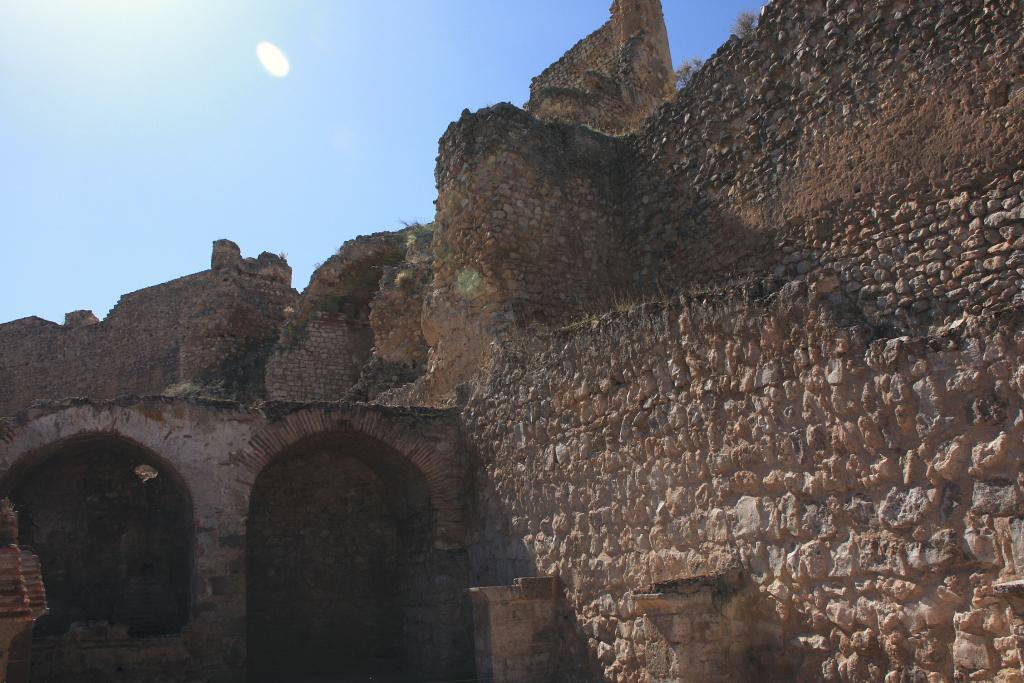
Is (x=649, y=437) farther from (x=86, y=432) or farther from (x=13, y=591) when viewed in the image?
(x=86, y=432)

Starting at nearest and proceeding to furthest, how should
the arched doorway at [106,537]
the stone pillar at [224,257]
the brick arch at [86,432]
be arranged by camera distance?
the brick arch at [86,432]
the arched doorway at [106,537]
the stone pillar at [224,257]

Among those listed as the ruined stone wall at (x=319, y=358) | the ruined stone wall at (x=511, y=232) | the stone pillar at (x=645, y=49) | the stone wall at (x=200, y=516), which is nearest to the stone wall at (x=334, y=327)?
the ruined stone wall at (x=319, y=358)

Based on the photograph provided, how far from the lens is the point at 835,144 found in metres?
9.37

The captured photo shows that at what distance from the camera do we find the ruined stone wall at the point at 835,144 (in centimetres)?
805

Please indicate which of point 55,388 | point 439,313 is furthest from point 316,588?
point 55,388

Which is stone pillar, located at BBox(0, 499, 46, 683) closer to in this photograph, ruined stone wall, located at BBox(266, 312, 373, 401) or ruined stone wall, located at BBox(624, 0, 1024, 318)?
ruined stone wall, located at BBox(624, 0, 1024, 318)

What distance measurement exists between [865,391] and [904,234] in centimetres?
378

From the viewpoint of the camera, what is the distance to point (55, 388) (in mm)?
24078

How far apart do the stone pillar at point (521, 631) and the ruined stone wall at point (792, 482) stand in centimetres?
32

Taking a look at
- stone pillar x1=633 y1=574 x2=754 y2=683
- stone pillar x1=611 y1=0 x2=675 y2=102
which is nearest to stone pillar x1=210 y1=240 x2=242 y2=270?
stone pillar x1=611 y1=0 x2=675 y2=102

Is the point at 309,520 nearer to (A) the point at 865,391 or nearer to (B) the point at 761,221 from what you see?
(B) the point at 761,221

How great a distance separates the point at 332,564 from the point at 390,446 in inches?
103

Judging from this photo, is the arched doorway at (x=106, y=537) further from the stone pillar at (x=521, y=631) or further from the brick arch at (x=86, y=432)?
the stone pillar at (x=521, y=631)

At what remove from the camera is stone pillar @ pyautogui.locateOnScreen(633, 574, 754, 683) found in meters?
5.98
